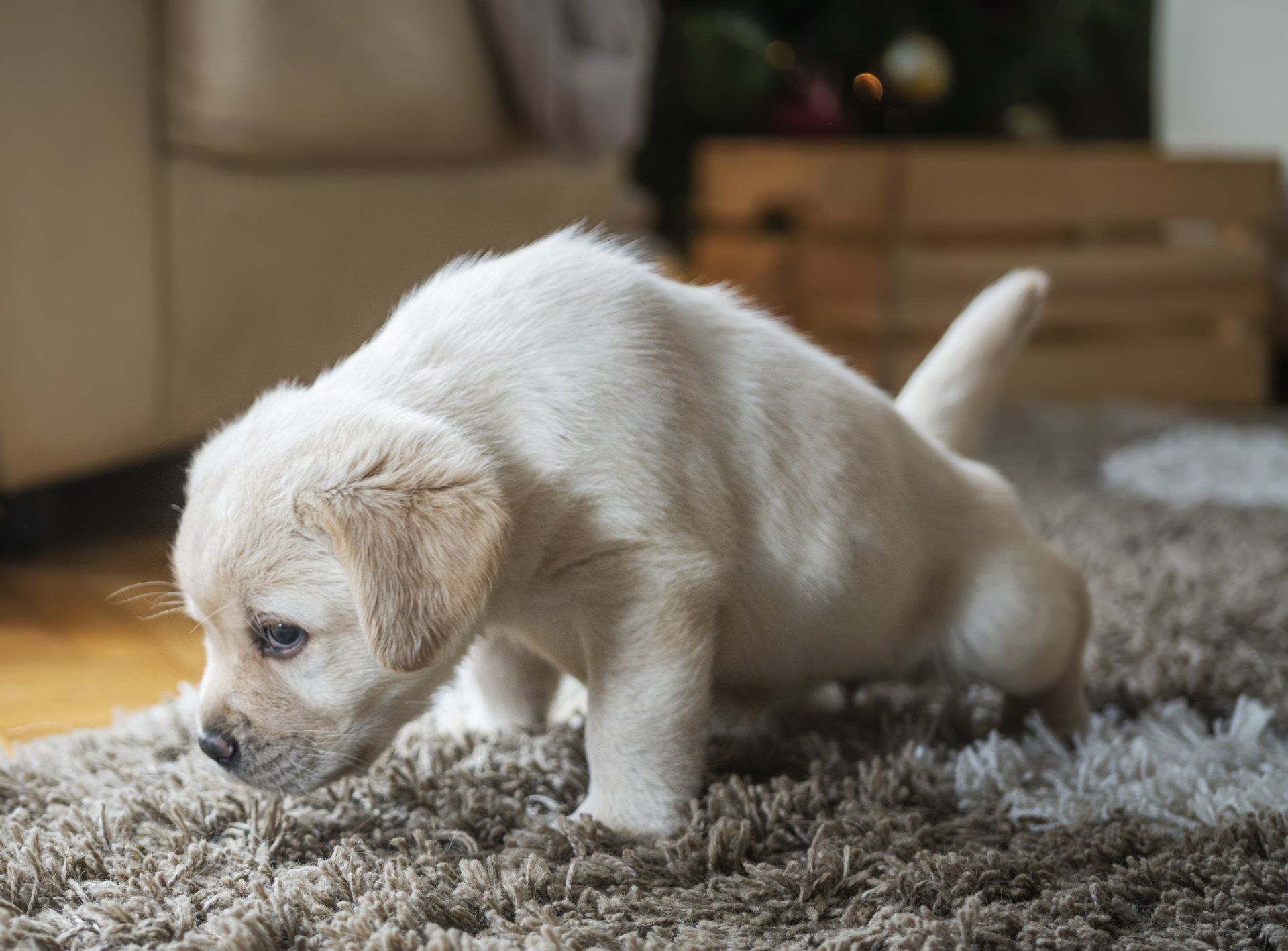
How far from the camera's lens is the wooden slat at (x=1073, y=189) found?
3.31 metres

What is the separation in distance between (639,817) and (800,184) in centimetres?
258

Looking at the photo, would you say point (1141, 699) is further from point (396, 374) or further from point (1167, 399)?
point (1167, 399)

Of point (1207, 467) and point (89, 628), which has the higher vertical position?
point (89, 628)

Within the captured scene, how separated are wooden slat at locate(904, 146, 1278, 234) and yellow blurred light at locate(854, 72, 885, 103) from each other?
0.47 meters

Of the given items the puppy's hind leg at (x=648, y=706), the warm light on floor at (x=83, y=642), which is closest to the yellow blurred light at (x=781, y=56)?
the warm light on floor at (x=83, y=642)

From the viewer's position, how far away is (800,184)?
338 cm

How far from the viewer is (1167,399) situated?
3453 mm

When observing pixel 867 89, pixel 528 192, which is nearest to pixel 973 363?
pixel 528 192

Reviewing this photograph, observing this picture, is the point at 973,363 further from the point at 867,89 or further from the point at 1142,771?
the point at 867,89

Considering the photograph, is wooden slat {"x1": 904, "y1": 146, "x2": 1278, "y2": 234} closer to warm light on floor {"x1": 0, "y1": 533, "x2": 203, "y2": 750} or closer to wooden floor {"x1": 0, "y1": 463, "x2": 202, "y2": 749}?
wooden floor {"x1": 0, "y1": 463, "x2": 202, "y2": 749}

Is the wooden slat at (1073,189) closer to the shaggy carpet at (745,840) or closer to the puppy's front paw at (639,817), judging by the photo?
the shaggy carpet at (745,840)

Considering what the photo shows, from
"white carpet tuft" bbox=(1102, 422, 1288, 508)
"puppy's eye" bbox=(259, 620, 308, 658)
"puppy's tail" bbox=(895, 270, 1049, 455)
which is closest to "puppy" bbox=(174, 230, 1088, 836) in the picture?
"puppy's eye" bbox=(259, 620, 308, 658)

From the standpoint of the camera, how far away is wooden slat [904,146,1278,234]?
3.31 meters

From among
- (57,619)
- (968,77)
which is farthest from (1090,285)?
(57,619)
